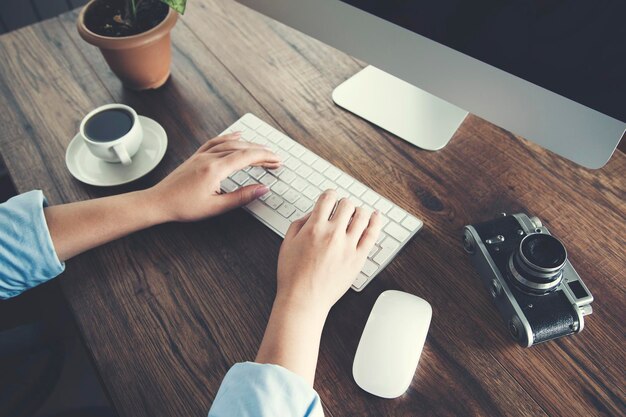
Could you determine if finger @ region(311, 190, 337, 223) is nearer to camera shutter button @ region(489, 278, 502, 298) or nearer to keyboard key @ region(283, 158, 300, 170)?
keyboard key @ region(283, 158, 300, 170)

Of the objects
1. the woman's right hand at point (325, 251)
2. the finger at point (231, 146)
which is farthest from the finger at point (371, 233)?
the finger at point (231, 146)

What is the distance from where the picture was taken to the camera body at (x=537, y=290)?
21.0 inches

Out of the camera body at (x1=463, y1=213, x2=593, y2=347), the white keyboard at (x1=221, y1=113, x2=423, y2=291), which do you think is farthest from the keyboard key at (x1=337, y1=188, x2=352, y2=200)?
the camera body at (x1=463, y1=213, x2=593, y2=347)

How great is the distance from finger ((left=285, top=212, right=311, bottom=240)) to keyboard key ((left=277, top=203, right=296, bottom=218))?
29 mm

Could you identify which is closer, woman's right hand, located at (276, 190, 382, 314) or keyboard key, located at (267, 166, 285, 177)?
woman's right hand, located at (276, 190, 382, 314)

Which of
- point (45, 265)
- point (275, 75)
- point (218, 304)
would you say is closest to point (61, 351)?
point (45, 265)

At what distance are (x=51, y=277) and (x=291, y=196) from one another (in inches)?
13.2

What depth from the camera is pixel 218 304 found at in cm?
61

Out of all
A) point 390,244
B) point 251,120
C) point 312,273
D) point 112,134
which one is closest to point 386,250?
point 390,244

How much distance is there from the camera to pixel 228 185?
0.71m

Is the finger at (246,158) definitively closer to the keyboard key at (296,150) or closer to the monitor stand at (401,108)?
the keyboard key at (296,150)

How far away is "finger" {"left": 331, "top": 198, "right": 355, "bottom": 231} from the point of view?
0.62m

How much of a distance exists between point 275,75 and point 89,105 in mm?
330

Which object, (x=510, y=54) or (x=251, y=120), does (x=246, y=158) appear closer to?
(x=251, y=120)
